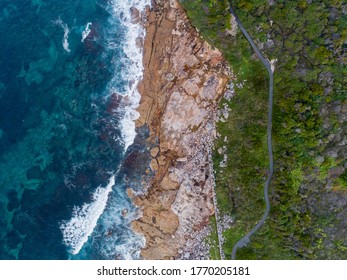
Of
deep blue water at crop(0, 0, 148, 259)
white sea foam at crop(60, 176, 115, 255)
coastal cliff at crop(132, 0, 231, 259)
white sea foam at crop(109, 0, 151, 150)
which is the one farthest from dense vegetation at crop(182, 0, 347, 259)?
white sea foam at crop(60, 176, 115, 255)

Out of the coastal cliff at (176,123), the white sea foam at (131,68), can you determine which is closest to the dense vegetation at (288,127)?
the coastal cliff at (176,123)

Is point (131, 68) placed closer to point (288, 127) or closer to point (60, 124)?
point (60, 124)

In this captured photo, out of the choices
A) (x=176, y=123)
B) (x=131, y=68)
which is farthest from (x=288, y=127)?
(x=131, y=68)

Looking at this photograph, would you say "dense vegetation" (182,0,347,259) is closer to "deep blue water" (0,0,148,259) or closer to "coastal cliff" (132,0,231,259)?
"coastal cliff" (132,0,231,259)

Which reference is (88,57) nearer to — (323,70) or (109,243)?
(109,243)

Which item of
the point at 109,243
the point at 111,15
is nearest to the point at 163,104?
the point at 111,15

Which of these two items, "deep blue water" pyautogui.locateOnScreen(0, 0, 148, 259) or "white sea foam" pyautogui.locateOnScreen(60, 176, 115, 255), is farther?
"white sea foam" pyautogui.locateOnScreen(60, 176, 115, 255)

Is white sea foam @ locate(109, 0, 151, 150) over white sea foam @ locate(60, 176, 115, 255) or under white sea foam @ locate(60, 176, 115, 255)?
over

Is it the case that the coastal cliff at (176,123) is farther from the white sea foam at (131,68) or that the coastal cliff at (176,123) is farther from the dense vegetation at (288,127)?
the dense vegetation at (288,127)
